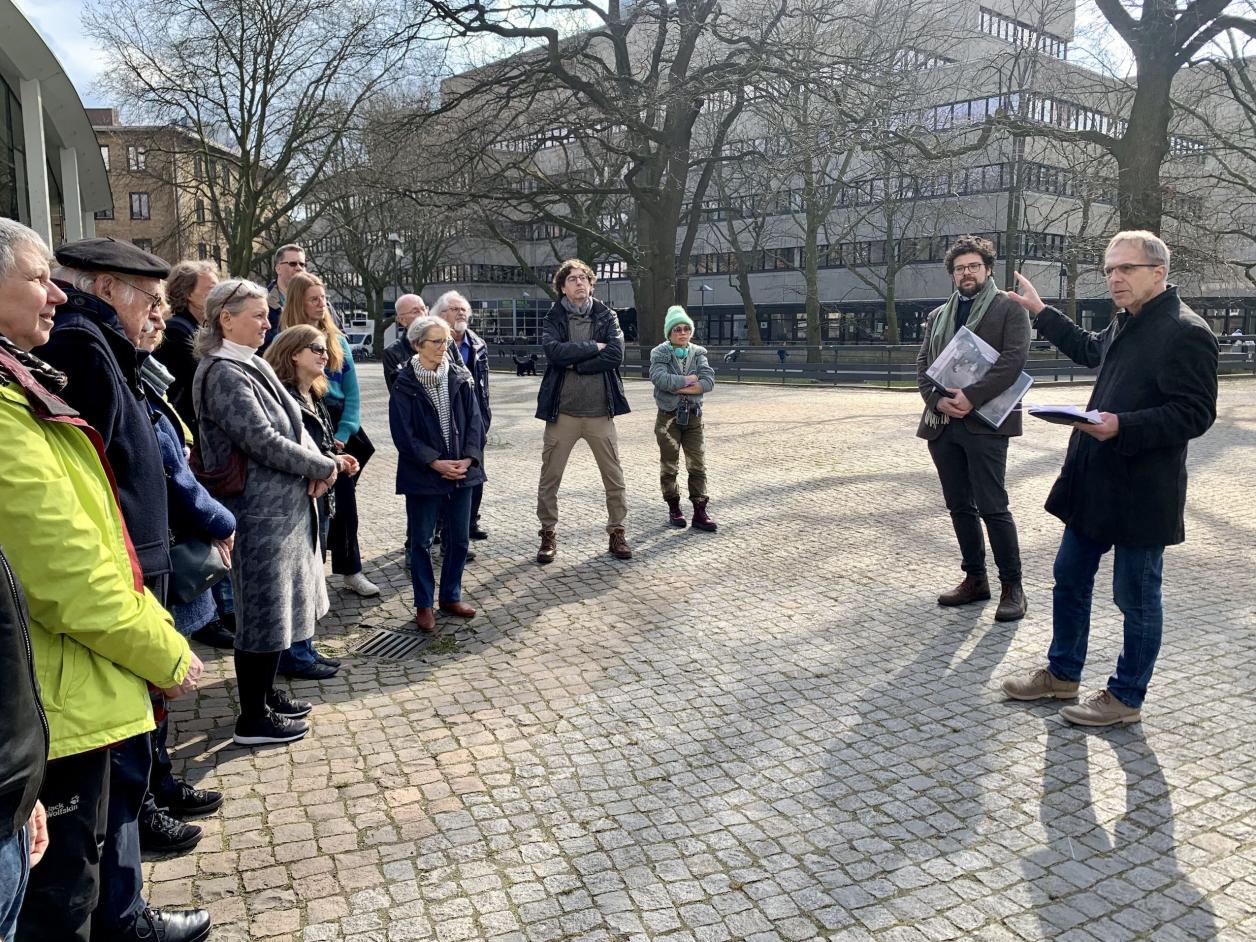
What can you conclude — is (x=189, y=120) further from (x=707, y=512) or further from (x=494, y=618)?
(x=494, y=618)

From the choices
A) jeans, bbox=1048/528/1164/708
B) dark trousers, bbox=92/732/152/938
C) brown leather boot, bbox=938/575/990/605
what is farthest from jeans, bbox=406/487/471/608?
jeans, bbox=1048/528/1164/708

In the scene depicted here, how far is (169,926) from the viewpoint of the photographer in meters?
2.85

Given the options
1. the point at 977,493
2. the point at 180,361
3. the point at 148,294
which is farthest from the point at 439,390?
the point at 977,493

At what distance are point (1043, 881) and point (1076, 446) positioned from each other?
2162mm

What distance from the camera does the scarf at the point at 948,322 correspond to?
6090mm

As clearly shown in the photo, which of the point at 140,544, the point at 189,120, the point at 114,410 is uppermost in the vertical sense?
the point at 189,120

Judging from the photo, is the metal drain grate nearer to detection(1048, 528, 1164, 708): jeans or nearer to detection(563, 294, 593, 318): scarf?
detection(563, 294, 593, 318): scarf

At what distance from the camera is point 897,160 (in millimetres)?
18688

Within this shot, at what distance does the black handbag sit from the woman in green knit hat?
5187mm

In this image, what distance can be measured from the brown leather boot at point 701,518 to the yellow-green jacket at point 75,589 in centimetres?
639

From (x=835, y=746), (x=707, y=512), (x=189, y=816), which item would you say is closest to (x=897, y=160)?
(x=707, y=512)

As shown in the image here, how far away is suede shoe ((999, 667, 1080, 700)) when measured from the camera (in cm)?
470

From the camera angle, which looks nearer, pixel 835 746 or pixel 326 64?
pixel 835 746

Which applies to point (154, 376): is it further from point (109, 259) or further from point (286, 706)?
point (286, 706)
